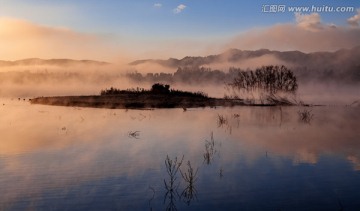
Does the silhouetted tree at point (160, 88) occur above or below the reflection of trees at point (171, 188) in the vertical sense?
above

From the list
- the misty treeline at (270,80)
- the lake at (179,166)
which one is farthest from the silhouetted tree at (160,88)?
the lake at (179,166)

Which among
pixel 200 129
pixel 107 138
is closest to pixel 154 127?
pixel 200 129

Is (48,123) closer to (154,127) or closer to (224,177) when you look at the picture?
(154,127)

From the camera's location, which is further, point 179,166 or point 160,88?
point 160,88

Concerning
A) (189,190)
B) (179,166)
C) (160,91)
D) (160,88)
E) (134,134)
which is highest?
(160,88)

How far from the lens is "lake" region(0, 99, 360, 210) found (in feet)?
33.8

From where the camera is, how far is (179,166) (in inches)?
529

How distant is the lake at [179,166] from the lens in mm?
10308

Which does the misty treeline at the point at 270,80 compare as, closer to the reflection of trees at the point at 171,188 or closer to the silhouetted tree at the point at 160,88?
the silhouetted tree at the point at 160,88

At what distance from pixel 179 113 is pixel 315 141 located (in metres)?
14.3

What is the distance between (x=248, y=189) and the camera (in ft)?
36.6

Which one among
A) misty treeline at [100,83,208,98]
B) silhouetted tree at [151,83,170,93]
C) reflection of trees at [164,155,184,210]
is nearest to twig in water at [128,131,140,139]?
reflection of trees at [164,155,184,210]

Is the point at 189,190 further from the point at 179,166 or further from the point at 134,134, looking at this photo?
the point at 134,134

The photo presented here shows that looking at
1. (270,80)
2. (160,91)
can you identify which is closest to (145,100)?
(160,91)
